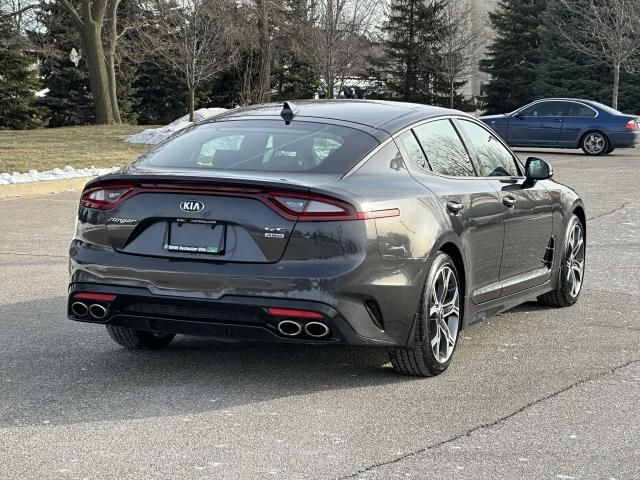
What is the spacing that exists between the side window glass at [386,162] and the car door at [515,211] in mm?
1006

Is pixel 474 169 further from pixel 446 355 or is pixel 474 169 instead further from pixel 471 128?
pixel 446 355

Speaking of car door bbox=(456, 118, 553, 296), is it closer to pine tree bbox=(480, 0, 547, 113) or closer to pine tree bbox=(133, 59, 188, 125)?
pine tree bbox=(133, 59, 188, 125)

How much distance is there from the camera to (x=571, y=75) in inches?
2160

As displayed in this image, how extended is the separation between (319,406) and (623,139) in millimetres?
24538

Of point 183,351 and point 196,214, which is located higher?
point 196,214

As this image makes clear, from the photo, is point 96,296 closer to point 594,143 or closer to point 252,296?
point 252,296

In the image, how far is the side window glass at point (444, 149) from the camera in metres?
6.53

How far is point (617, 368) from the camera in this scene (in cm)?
635

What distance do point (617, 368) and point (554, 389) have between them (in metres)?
0.69

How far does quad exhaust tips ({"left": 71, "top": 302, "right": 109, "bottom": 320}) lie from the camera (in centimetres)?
577

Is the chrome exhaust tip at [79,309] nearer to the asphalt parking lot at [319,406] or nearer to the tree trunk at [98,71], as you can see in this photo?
the asphalt parking lot at [319,406]

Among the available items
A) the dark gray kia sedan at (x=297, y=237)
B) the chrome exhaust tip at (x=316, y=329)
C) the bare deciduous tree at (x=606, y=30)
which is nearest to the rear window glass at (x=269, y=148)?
the dark gray kia sedan at (x=297, y=237)

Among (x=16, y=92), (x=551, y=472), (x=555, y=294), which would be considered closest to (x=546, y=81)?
(x=16, y=92)

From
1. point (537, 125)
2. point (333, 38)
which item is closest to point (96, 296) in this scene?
point (537, 125)
